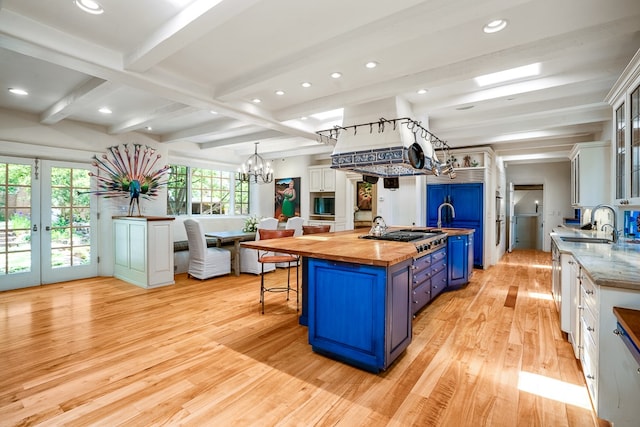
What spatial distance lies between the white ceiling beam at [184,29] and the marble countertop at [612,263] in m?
2.45

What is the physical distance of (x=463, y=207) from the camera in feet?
20.4

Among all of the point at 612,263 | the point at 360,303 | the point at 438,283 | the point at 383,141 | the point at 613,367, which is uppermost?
the point at 383,141

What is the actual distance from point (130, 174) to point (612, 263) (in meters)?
6.50

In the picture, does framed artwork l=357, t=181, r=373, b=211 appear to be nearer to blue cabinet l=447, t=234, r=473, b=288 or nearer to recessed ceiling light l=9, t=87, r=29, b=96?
blue cabinet l=447, t=234, r=473, b=288

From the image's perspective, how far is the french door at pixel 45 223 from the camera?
4488mm

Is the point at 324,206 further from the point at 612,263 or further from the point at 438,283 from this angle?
the point at 612,263

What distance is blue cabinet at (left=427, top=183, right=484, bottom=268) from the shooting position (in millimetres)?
6047

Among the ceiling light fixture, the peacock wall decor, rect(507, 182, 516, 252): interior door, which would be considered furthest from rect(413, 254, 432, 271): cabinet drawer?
rect(507, 182, 516, 252): interior door

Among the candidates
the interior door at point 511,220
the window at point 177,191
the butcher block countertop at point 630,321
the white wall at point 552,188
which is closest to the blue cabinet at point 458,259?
the butcher block countertop at point 630,321

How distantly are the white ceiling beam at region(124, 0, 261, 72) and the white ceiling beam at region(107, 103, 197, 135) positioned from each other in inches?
50.0

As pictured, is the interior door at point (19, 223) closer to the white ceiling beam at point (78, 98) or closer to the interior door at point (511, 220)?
the white ceiling beam at point (78, 98)

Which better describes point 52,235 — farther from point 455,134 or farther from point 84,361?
point 455,134

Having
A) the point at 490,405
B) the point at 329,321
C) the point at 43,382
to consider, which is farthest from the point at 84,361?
the point at 490,405

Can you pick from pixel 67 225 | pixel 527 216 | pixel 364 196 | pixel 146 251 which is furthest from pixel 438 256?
pixel 527 216
